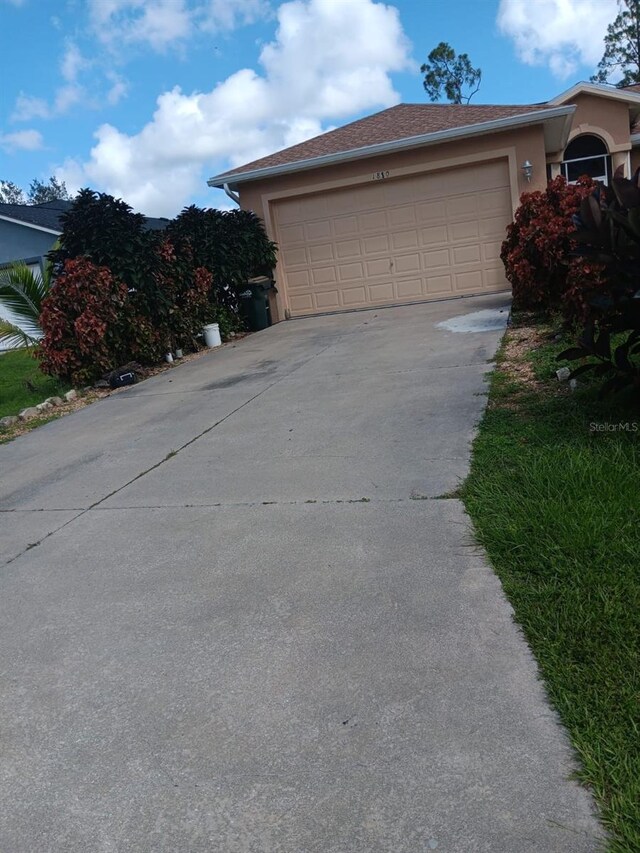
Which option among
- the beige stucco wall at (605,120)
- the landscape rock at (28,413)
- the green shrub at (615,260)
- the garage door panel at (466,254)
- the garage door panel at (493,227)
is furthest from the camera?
the beige stucco wall at (605,120)

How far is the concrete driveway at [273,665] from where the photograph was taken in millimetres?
1978

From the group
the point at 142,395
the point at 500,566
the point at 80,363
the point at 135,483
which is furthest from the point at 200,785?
the point at 80,363

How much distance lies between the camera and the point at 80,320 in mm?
9852

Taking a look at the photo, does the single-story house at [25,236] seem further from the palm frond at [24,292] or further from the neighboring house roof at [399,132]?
the palm frond at [24,292]

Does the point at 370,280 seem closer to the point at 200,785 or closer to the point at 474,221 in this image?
the point at 474,221

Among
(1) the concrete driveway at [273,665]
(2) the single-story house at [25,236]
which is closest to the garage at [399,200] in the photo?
(2) the single-story house at [25,236]

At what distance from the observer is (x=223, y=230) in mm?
13539

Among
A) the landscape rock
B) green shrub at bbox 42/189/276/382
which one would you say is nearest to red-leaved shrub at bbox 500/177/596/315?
green shrub at bbox 42/189/276/382

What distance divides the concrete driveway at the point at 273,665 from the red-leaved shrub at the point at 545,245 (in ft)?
14.1

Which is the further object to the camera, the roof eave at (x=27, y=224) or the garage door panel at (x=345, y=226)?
the roof eave at (x=27, y=224)

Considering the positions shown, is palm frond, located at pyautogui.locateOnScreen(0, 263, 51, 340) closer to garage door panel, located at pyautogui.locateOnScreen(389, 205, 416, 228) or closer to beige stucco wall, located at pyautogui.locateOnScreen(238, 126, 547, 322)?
beige stucco wall, located at pyautogui.locateOnScreen(238, 126, 547, 322)

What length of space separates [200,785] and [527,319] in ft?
29.2

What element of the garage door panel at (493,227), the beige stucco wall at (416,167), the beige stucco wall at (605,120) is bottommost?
the garage door panel at (493,227)

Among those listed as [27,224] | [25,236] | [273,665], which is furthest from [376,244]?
[25,236]
